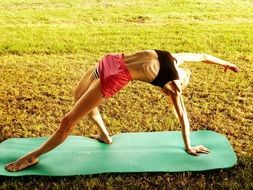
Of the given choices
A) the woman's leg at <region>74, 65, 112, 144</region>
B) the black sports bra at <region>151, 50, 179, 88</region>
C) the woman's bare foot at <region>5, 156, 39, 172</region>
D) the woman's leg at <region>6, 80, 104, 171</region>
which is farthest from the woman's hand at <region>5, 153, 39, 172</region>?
the black sports bra at <region>151, 50, 179, 88</region>

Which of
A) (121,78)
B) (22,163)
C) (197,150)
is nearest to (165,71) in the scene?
(121,78)

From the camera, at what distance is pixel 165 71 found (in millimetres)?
3924

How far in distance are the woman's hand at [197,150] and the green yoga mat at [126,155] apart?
45 mm

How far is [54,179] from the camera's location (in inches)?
157

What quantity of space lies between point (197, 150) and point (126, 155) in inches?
27.6

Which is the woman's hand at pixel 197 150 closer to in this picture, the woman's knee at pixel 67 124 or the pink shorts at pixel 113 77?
the pink shorts at pixel 113 77

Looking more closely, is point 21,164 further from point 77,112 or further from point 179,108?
point 179,108

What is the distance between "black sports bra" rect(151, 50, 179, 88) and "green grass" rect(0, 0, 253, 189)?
2.82 feet

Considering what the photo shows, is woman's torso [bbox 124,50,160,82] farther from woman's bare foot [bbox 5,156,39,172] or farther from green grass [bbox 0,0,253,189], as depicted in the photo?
woman's bare foot [bbox 5,156,39,172]

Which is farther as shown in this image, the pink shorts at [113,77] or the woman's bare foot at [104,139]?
the woman's bare foot at [104,139]

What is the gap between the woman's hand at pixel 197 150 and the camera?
4.37 m

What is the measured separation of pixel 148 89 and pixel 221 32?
3637 mm

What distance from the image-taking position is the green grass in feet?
13.4

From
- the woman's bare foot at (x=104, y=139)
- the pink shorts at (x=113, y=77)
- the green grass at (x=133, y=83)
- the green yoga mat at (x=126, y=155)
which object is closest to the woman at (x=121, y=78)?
the pink shorts at (x=113, y=77)
